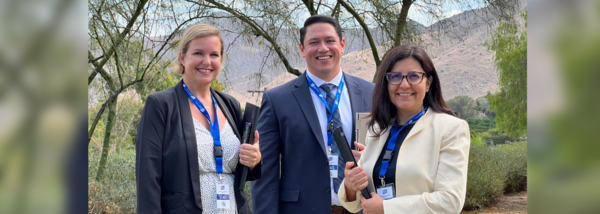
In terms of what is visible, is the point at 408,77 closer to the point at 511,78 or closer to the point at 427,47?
the point at 427,47

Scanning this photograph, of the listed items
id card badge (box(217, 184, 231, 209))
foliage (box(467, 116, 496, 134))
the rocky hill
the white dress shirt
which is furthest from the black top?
foliage (box(467, 116, 496, 134))

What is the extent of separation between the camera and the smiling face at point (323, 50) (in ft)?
8.89

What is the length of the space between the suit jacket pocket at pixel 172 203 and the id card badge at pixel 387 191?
38.0 inches

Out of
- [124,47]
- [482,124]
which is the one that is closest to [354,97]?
[124,47]

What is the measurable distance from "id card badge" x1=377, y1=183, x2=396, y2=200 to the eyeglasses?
389 millimetres

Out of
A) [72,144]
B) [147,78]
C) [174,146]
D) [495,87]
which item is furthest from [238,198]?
[495,87]

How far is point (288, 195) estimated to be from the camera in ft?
8.41

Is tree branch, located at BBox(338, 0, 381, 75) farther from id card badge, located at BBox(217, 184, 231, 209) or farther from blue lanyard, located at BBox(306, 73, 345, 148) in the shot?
id card badge, located at BBox(217, 184, 231, 209)

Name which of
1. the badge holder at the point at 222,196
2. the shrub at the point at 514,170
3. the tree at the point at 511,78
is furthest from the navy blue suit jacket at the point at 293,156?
the shrub at the point at 514,170

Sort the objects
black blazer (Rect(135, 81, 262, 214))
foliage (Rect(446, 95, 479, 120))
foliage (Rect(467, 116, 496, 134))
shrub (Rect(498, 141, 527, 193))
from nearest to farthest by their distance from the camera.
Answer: black blazer (Rect(135, 81, 262, 214))
shrub (Rect(498, 141, 527, 193))
foliage (Rect(467, 116, 496, 134))
foliage (Rect(446, 95, 479, 120))

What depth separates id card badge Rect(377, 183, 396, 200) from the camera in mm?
1712

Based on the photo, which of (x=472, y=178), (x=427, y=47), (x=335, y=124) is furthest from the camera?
(x=472, y=178)

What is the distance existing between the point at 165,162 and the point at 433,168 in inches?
48.5

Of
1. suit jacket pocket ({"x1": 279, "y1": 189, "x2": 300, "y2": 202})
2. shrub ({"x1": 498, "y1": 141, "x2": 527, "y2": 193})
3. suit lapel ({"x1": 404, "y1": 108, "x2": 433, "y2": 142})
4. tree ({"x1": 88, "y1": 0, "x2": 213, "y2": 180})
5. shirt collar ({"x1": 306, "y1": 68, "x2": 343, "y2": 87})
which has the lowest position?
shrub ({"x1": 498, "y1": 141, "x2": 527, "y2": 193})
